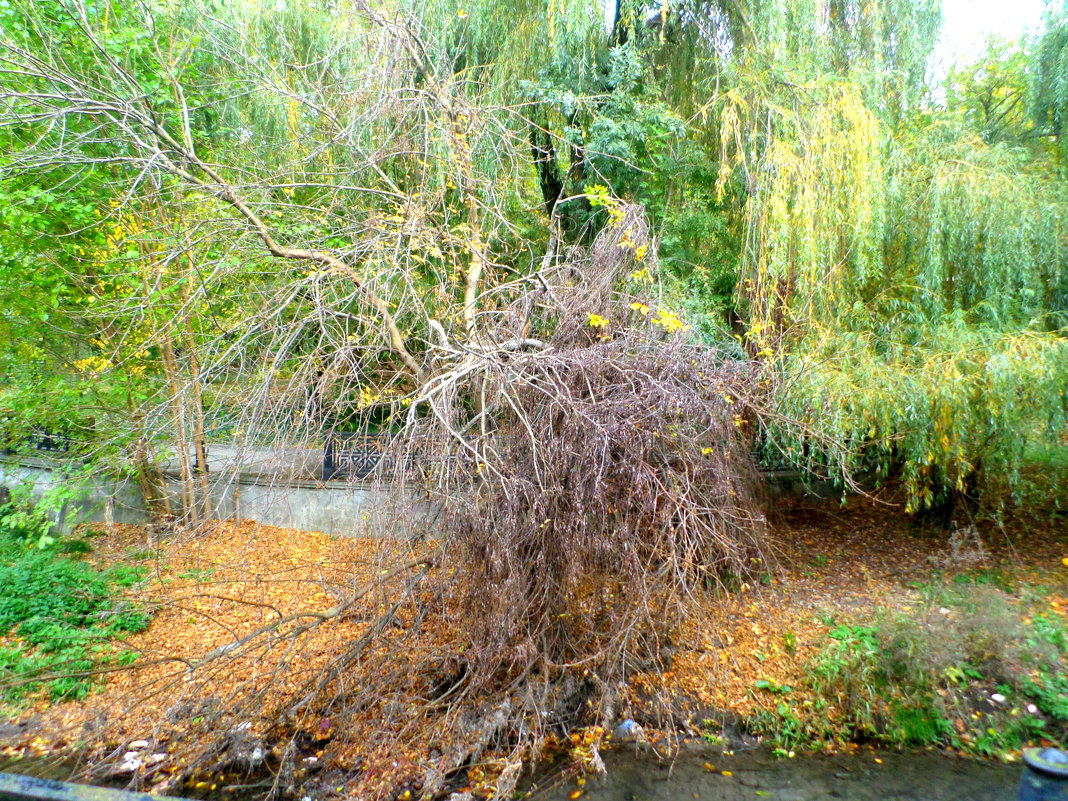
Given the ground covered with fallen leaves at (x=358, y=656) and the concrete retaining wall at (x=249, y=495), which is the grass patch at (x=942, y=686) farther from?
the concrete retaining wall at (x=249, y=495)

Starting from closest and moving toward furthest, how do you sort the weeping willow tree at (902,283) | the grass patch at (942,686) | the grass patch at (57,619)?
the grass patch at (942,686) → the weeping willow tree at (902,283) → the grass patch at (57,619)

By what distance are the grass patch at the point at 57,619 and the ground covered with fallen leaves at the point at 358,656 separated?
0.21 metres

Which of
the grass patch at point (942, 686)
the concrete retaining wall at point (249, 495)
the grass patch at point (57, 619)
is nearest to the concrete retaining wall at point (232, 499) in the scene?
the concrete retaining wall at point (249, 495)

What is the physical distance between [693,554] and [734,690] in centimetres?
210

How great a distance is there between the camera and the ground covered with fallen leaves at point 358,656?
5961 millimetres

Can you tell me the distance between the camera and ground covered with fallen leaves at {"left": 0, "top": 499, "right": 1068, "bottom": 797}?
596 cm

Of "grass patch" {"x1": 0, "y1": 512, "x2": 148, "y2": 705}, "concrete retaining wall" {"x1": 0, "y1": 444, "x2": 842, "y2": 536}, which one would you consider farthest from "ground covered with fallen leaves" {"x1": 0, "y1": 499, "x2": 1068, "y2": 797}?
"concrete retaining wall" {"x1": 0, "y1": 444, "x2": 842, "y2": 536}

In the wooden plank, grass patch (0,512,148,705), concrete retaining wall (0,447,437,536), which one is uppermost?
the wooden plank

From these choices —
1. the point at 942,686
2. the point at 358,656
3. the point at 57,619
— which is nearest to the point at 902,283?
the point at 942,686

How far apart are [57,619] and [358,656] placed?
4.14 metres

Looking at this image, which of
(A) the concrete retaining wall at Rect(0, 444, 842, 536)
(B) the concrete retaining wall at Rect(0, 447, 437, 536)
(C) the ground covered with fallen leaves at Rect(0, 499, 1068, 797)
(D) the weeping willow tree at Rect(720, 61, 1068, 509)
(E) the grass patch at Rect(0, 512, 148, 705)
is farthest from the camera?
(B) the concrete retaining wall at Rect(0, 447, 437, 536)

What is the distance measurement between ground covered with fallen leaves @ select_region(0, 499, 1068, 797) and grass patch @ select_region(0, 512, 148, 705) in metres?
0.21

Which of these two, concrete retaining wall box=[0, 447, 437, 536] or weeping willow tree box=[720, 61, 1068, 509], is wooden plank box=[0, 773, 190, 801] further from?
concrete retaining wall box=[0, 447, 437, 536]

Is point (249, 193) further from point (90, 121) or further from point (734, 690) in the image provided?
point (734, 690)
